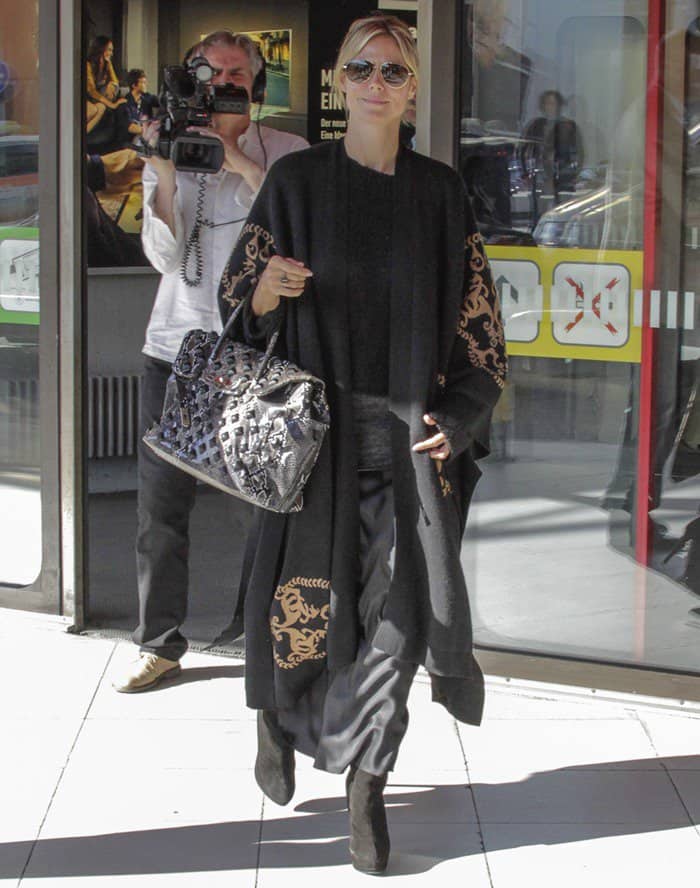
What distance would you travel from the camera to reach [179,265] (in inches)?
171

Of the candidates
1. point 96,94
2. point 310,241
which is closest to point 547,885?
point 310,241

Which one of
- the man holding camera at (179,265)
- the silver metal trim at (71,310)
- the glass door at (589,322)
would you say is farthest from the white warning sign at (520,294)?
the silver metal trim at (71,310)

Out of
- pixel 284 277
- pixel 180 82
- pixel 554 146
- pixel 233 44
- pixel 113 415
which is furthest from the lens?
pixel 113 415

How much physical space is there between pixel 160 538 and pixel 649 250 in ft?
5.50

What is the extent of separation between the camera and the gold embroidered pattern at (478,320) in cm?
336

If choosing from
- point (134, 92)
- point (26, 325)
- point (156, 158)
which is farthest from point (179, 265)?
point (134, 92)

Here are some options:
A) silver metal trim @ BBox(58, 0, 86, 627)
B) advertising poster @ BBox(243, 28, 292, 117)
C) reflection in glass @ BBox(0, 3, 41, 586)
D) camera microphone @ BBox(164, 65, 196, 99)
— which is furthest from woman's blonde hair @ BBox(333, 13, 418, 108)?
advertising poster @ BBox(243, 28, 292, 117)

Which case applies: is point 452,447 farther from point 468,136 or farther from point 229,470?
point 468,136

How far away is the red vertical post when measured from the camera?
4223 mm

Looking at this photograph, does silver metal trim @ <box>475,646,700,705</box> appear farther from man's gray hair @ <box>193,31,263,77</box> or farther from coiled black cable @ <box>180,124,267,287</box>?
man's gray hair @ <box>193,31,263,77</box>

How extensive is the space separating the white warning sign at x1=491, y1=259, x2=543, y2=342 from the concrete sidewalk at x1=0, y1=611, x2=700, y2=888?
1.09 m

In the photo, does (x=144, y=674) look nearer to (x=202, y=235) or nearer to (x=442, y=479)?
(x=202, y=235)

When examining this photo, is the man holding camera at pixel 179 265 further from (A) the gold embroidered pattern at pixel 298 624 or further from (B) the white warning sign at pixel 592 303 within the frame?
(A) the gold embroidered pattern at pixel 298 624

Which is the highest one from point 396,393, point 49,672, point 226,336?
point 226,336
